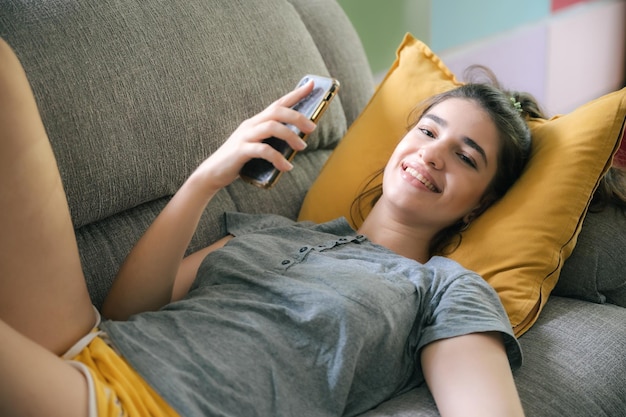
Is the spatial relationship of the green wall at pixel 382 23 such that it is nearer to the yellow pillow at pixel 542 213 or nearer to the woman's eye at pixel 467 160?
the yellow pillow at pixel 542 213

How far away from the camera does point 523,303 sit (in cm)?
142

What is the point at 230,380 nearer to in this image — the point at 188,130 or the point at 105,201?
the point at 105,201

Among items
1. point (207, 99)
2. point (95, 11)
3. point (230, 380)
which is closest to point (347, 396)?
point (230, 380)

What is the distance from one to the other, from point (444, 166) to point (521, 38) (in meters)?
2.32

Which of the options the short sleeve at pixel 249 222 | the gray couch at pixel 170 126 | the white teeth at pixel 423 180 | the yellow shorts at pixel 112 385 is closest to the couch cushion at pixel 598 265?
the gray couch at pixel 170 126

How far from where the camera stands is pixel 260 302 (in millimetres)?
1213

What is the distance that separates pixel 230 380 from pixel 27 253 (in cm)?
32

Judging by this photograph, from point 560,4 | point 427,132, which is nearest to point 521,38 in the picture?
point 560,4

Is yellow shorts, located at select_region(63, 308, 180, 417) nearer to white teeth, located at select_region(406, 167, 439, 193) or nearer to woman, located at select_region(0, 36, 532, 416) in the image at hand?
woman, located at select_region(0, 36, 532, 416)

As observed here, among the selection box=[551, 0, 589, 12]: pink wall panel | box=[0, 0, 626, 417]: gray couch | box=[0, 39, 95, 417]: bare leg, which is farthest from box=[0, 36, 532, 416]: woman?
box=[551, 0, 589, 12]: pink wall panel

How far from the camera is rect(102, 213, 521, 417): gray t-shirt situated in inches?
42.6

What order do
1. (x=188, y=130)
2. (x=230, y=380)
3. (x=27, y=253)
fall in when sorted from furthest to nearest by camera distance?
(x=188, y=130) → (x=230, y=380) → (x=27, y=253)

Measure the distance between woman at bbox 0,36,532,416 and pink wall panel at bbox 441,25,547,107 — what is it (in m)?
1.81

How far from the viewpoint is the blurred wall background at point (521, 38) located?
282 centimetres
